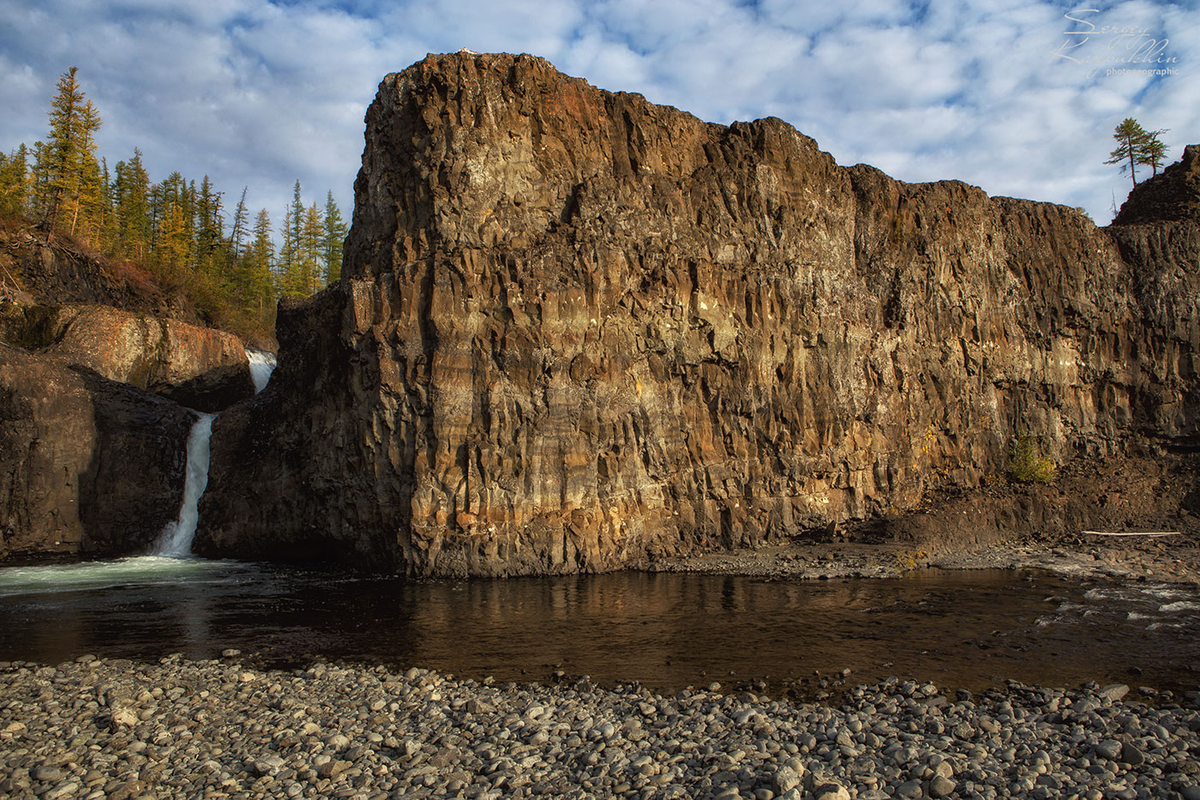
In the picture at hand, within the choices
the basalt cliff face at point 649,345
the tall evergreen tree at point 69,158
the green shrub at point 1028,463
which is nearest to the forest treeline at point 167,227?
the tall evergreen tree at point 69,158

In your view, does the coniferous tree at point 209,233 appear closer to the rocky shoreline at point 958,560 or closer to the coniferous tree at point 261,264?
the coniferous tree at point 261,264

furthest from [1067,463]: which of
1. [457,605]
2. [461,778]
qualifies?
[461,778]

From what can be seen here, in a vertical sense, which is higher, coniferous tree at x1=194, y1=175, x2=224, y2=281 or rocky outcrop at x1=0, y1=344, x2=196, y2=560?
coniferous tree at x1=194, y1=175, x2=224, y2=281

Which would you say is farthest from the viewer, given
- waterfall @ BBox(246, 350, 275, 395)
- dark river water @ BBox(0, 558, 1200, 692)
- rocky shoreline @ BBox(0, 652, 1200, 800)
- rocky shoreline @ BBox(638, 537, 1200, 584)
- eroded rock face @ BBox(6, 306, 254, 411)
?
waterfall @ BBox(246, 350, 275, 395)

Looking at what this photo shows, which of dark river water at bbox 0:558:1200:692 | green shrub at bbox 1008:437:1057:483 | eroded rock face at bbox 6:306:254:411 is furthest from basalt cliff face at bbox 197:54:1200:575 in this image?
eroded rock face at bbox 6:306:254:411

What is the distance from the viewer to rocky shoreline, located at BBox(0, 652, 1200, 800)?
7680 millimetres

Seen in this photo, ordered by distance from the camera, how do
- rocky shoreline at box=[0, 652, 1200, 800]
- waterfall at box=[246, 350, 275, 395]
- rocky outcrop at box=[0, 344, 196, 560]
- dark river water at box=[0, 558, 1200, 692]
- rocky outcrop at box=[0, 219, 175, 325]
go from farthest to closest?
waterfall at box=[246, 350, 275, 395] → rocky outcrop at box=[0, 219, 175, 325] → rocky outcrop at box=[0, 344, 196, 560] → dark river water at box=[0, 558, 1200, 692] → rocky shoreline at box=[0, 652, 1200, 800]

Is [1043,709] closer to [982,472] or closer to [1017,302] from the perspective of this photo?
[982,472]

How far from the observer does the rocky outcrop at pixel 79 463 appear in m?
24.1

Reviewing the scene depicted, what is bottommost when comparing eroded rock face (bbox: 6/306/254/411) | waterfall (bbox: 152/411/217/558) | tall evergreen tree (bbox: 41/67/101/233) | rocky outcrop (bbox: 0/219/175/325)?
waterfall (bbox: 152/411/217/558)

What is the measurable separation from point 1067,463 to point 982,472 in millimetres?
4174

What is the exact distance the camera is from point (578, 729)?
946 cm

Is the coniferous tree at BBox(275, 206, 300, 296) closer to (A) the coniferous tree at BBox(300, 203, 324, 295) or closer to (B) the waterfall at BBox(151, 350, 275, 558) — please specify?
(A) the coniferous tree at BBox(300, 203, 324, 295)

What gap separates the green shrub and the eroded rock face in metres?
37.2
